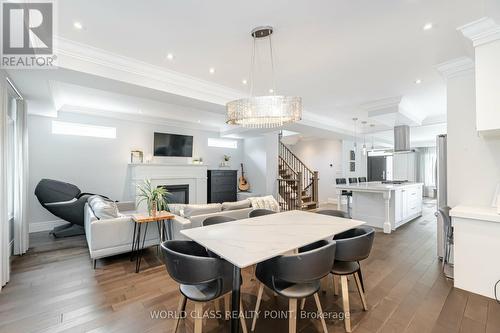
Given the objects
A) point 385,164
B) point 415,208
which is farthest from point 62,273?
point 385,164

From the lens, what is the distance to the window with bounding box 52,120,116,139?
5208 millimetres

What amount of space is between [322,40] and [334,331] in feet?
9.76

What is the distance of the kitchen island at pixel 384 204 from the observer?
505 centimetres

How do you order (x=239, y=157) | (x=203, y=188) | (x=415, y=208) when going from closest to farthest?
1. (x=415, y=208)
2. (x=203, y=188)
3. (x=239, y=157)

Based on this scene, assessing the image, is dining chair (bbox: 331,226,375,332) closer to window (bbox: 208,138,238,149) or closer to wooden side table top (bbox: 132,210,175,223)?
wooden side table top (bbox: 132,210,175,223)

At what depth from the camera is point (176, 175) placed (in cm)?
643

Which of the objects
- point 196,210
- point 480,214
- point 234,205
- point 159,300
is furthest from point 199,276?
point 480,214

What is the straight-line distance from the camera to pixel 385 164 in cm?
1123

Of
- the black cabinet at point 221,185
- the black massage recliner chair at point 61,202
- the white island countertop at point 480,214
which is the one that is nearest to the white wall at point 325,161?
the black cabinet at point 221,185

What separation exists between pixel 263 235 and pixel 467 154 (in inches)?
123

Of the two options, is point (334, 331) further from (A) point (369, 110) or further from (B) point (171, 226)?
(A) point (369, 110)

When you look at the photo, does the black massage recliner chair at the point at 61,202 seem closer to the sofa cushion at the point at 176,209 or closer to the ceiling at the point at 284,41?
the ceiling at the point at 284,41

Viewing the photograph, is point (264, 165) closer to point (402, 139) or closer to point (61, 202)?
point (402, 139)
